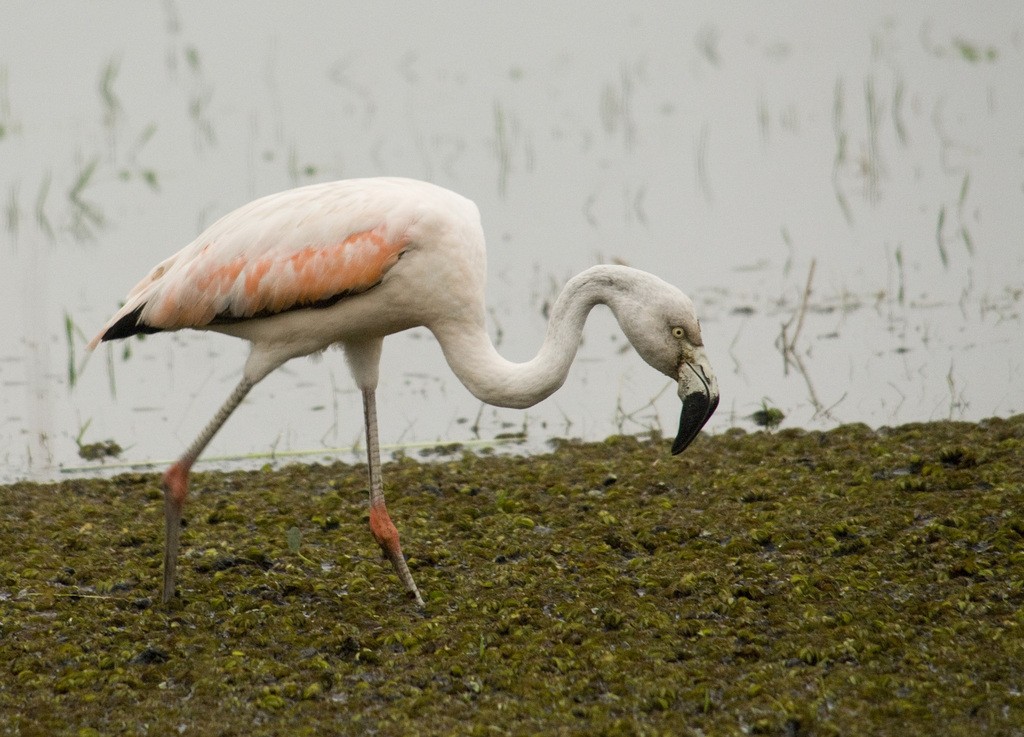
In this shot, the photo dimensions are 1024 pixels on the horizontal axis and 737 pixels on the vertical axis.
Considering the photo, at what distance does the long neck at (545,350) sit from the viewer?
6.80 metres

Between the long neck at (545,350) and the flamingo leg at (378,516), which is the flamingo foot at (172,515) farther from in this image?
the long neck at (545,350)

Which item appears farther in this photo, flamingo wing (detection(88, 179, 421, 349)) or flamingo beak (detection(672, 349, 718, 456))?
flamingo wing (detection(88, 179, 421, 349))

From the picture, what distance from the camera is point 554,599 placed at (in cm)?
684

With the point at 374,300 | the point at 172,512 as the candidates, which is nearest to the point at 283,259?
the point at 374,300

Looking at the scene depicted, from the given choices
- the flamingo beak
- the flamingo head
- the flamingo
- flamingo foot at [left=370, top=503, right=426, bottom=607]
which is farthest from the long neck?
flamingo foot at [left=370, top=503, right=426, bottom=607]

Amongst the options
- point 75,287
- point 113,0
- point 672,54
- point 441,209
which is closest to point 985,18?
point 672,54

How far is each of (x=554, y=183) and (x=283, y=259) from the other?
28.1 ft

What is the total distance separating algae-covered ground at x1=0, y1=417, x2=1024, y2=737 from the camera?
5.76 metres

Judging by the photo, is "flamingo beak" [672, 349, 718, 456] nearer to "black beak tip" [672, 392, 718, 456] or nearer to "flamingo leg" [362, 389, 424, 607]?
"black beak tip" [672, 392, 718, 456]

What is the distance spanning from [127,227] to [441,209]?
7.90 metres

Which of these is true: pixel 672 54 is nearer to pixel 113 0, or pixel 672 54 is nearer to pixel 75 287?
pixel 113 0

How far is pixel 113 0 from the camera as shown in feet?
70.0

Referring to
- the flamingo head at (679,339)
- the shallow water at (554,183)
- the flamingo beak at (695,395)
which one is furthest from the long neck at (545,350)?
the shallow water at (554,183)

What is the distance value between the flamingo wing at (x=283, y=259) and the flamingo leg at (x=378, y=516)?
0.59m
